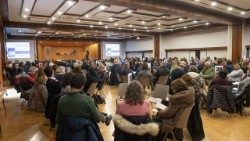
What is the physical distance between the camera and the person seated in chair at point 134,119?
2836mm

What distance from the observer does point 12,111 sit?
7.23 metres

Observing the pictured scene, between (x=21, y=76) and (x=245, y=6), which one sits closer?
(x=21, y=76)

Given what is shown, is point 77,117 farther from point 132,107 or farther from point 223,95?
point 223,95

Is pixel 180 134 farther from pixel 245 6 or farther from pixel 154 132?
pixel 245 6

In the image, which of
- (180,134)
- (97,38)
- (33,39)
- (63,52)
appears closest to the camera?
(180,134)

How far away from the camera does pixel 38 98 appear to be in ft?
21.5

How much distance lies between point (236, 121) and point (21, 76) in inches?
236

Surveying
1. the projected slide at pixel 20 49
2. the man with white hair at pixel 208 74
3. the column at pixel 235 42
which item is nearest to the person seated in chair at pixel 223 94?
the man with white hair at pixel 208 74

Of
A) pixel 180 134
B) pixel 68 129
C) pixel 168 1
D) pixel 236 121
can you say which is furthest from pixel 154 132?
pixel 168 1

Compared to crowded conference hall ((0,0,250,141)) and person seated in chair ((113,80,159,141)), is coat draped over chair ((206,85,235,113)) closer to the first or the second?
crowded conference hall ((0,0,250,141))

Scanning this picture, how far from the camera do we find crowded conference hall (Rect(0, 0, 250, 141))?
2891 millimetres

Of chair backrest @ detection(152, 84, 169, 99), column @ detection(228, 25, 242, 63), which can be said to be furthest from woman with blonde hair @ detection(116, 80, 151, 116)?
column @ detection(228, 25, 242, 63)

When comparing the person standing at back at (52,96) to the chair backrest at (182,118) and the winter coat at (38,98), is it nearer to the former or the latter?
the winter coat at (38,98)

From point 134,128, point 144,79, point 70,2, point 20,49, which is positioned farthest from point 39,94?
point 20,49
